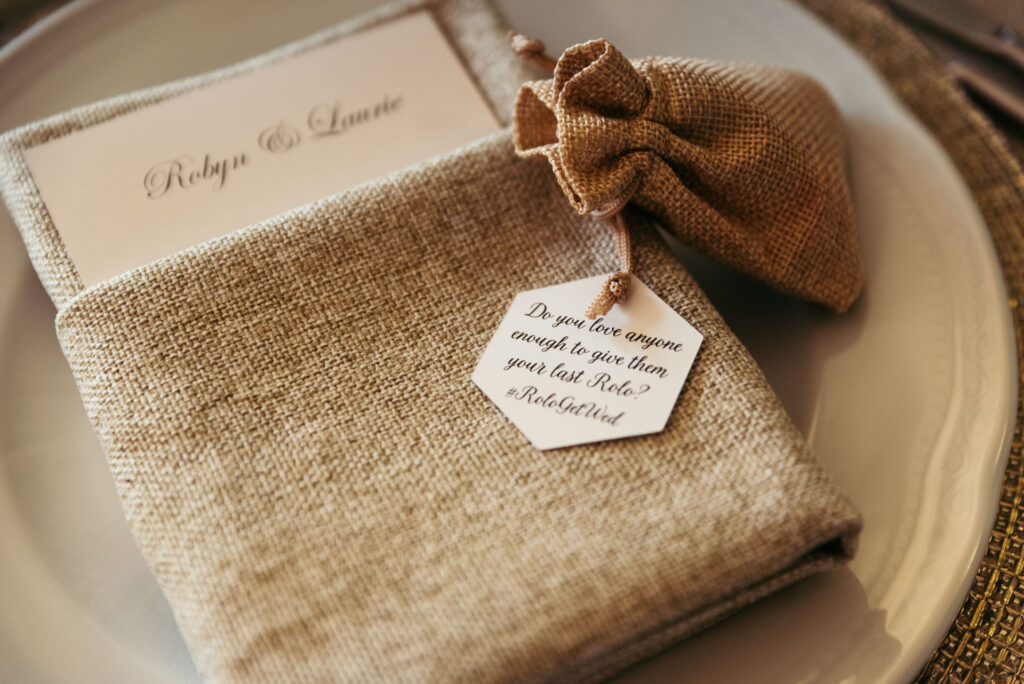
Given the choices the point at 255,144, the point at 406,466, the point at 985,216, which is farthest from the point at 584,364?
the point at 985,216

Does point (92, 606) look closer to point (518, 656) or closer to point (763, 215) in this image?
point (518, 656)

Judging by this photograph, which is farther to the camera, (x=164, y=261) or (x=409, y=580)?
(x=164, y=261)

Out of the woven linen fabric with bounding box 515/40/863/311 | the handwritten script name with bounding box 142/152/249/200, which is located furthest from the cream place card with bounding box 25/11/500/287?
the woven linen fabric with bounding box 515/40/863/311

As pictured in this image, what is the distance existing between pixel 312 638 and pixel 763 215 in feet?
1.47

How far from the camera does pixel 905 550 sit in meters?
0.57

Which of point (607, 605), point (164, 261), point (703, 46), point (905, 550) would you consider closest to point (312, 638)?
point (607, 605)

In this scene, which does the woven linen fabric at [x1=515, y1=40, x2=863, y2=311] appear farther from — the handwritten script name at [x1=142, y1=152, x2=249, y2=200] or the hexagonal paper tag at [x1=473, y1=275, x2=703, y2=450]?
the handwritten script name at [x1=142, y1=152, x2=249, y2=200]

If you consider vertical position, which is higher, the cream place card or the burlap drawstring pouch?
the cream place card

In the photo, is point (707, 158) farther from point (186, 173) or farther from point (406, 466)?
Answer: point (186, 173)

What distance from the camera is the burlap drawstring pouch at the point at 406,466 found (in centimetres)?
49

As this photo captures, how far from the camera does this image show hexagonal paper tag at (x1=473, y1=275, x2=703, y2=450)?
55 cm

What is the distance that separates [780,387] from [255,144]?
1.66 ft

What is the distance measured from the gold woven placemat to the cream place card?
18.5 inches

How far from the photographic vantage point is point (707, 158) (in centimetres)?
61
